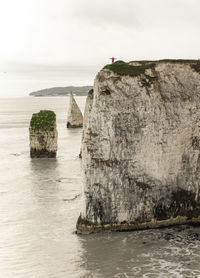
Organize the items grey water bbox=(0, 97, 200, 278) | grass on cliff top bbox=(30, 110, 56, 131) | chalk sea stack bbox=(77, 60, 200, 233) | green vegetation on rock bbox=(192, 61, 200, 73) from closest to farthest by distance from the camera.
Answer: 1. grey water bbox=(0, 97, 200, 278)
2. chalk sea stack bbox=(77, 60, 200, 233)
3. green vegetation on rock bbox=(192, 61, 200, 73)
4. grass on cliff top bbox=(30, 110, 56, 131)

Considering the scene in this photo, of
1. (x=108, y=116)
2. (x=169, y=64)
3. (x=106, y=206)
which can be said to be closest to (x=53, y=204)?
(x=106, y=206)

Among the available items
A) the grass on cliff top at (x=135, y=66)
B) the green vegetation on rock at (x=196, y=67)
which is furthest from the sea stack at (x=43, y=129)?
the green vegetation on rock at (x=196, y=67)

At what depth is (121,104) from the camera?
56.0 ft

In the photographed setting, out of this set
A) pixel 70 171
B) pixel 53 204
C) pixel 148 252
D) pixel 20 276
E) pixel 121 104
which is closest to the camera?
pixel 20 276

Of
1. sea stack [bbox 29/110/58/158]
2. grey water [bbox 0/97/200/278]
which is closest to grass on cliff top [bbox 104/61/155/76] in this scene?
grey water [bbox 0/97/200/278]

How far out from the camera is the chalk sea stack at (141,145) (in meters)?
17.2

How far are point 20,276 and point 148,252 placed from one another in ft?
16.4

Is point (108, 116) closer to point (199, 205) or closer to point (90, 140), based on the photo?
point (90, 140)

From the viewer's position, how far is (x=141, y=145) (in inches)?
682

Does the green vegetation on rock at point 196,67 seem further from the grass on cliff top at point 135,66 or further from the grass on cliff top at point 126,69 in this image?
the grass on cliff top at point 126,69

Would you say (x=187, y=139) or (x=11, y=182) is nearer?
(x=187, y=139)

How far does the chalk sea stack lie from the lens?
17.2m

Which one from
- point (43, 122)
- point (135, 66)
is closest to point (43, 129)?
point (43, 122)

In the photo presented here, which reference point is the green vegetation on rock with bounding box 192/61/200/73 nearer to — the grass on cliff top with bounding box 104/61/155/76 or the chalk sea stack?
the chalk sea stack
